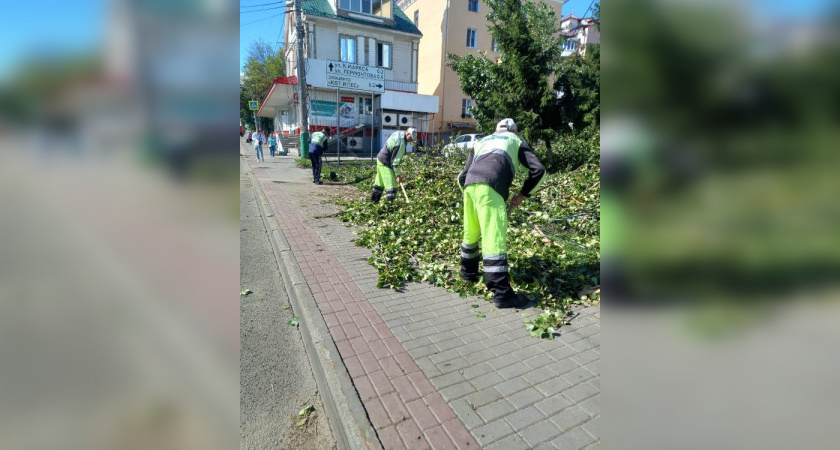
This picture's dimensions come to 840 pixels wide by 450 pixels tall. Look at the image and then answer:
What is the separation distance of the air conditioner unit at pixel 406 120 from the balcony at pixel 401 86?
2.50 m

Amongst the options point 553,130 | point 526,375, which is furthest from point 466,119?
point 526,375

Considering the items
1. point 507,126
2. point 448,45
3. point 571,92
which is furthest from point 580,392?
point 448,45

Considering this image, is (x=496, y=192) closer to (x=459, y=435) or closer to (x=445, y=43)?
(x=459, y=435)

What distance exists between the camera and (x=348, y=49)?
93.6 ft

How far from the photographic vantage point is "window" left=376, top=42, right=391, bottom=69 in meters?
29.6

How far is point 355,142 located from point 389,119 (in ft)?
9.33

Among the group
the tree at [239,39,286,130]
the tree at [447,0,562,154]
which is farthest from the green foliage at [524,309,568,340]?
the tree at [239,39,286,130]

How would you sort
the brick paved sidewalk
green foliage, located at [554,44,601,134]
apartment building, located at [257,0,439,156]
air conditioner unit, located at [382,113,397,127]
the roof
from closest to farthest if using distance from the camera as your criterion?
the brick paved sidewalk < green foliage, located at [554,44,601,134] < apartment building, located at [257,0,439,156] < the roof < air conditioner unit, located at [382,113,397,127]

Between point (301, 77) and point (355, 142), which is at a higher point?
point (301, 77)

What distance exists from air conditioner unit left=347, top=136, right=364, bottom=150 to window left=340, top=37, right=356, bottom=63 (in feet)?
17.4

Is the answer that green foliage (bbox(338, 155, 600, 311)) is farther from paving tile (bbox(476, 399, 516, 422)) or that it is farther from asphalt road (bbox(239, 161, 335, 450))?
paving tile (bbox(476, 399, 516, 422))

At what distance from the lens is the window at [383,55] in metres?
29.6
